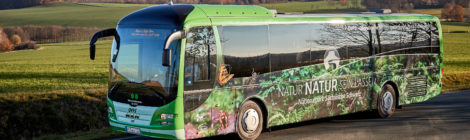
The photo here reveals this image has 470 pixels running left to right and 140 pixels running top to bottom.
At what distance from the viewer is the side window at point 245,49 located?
1120cm

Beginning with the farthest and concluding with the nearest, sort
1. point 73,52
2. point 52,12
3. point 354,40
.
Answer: point 52,12
point 73,52
point 354,40

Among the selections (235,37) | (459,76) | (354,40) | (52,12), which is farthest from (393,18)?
(52,12)

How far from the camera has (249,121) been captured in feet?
38.2

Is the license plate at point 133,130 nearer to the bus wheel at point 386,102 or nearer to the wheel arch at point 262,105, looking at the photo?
the wheel arch at point 262,105

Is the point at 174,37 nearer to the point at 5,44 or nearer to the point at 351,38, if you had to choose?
the point at 351,38

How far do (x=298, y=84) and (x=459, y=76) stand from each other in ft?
63.8

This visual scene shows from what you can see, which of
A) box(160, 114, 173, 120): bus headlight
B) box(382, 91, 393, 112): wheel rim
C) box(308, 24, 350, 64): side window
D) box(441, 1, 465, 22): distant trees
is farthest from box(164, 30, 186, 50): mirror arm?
box(441, 1, 465, 22): distant trees

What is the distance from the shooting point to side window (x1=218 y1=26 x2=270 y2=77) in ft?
36.7

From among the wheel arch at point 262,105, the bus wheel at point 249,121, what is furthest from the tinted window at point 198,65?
the wheel arch at point 262,105

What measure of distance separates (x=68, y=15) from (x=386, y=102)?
70174 millimetres

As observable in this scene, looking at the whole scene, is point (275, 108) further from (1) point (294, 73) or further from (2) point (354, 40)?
(2) point (354, 40)

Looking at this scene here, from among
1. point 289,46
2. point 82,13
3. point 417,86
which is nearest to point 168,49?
point 289,46

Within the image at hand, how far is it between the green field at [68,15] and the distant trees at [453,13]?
135ft

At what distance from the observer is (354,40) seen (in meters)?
14.2
